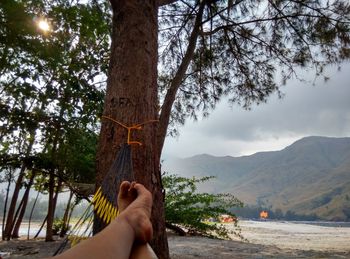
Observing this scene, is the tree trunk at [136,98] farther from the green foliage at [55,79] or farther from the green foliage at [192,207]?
the green foliage at [192,207]

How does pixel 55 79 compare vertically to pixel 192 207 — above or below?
above

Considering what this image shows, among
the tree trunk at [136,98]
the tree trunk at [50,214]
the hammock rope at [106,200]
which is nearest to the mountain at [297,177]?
the tree trunk at [50,214]

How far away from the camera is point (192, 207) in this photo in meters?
7.20

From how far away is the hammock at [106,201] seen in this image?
1518 millimetres

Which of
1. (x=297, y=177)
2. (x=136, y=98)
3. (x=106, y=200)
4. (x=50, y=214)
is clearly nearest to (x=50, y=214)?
(x=50, y=214)

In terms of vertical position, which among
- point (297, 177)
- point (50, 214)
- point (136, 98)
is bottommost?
point (50, 214)

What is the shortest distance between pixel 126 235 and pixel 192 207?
633 centimetres

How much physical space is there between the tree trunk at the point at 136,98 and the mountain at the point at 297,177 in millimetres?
51833

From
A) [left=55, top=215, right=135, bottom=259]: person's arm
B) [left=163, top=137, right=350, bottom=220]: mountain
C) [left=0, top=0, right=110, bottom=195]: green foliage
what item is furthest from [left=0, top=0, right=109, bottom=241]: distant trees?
[left=163, top=137, right=350, bottom=220]: mountain

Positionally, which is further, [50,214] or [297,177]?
[297,177]

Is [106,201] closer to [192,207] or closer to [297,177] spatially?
[192,207]

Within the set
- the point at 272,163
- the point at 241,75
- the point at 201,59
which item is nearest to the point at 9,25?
the point at 201,59

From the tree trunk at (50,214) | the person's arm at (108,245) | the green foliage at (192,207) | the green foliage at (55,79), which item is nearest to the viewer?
the person's arm at (108,245)

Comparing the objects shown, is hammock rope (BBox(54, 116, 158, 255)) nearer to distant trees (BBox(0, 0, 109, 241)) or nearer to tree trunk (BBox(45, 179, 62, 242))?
distant trees (BBox(0, 0, 109, 241))
